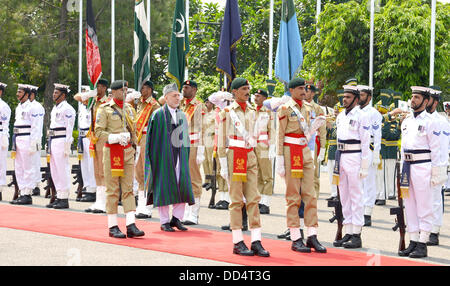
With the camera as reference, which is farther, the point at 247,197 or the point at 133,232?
the point at 133,232

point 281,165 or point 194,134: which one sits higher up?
point 194,134

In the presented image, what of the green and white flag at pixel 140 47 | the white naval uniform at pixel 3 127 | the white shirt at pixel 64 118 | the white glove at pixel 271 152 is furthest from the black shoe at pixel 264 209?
the white naval uniform at pixel 3 127

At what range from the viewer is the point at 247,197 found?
28.7 feet

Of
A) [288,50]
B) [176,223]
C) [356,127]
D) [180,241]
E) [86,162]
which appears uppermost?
[288,50]

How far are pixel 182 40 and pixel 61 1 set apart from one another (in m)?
24.9

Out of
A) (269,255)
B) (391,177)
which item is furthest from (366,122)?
(391,177)

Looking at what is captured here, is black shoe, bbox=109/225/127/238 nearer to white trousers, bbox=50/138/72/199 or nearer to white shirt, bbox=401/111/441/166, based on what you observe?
white trousers, bbox=50/138/72/199

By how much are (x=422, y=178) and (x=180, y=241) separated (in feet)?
10.6

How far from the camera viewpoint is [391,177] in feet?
50.8

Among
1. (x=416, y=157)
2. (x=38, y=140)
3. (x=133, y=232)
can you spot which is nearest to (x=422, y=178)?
(x=416, y=157)

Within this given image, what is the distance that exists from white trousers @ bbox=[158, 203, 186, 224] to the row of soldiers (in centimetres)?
56

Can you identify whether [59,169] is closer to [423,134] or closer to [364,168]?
[364,168]

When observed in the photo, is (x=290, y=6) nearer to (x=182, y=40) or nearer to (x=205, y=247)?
(x=182, y=40)

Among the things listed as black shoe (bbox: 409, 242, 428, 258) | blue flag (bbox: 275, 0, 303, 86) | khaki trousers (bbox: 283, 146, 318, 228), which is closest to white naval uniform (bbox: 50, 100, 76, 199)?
blue flag (bbox: 275, 0, 303, 86)
